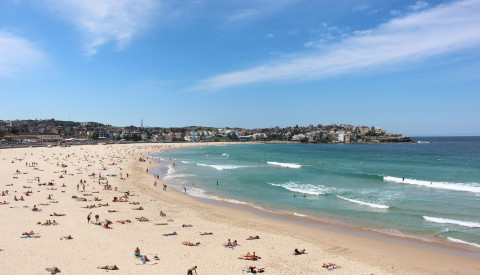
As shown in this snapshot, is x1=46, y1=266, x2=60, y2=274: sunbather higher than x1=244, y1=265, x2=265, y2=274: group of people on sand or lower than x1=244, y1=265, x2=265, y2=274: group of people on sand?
higher

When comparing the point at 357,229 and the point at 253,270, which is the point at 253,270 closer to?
the point at 253,270

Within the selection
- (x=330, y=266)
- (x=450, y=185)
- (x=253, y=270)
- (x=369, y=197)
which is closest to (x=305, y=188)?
(x=369, y=197)

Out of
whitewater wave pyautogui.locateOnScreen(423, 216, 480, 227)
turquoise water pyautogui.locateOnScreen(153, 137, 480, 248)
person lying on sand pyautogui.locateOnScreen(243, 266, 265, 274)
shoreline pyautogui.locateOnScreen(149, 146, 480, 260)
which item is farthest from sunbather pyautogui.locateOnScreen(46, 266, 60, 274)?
whitewater wave pyautogui.locateOnScreen(423, 216, 480, 227)

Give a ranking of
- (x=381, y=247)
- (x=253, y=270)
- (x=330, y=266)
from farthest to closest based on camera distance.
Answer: (x=381, y=247) < (x=330, y=266) < (x=253, y=270)

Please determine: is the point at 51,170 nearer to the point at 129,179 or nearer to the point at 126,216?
the point at 129,179

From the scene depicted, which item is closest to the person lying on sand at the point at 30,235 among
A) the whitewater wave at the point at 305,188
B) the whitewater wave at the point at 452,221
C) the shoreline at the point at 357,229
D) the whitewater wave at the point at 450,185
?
the shoreline at the point at 357,229

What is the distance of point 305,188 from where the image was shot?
3034 cm

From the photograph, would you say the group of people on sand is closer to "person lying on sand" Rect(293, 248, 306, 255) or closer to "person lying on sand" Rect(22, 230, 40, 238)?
"person lying on sand" Rect(293, 248, 306, 255)

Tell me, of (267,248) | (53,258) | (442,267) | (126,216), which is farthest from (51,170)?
(442,267)

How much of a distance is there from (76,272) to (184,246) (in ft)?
14.6

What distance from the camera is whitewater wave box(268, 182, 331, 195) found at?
28.2m

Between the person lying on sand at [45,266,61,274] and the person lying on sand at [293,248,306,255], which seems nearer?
the person lying on sand at [45,266,61,274]

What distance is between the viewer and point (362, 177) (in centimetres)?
3831

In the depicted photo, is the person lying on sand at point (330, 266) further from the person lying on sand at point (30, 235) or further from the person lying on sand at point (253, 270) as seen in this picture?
the person lying on sand at point (30, 235)
